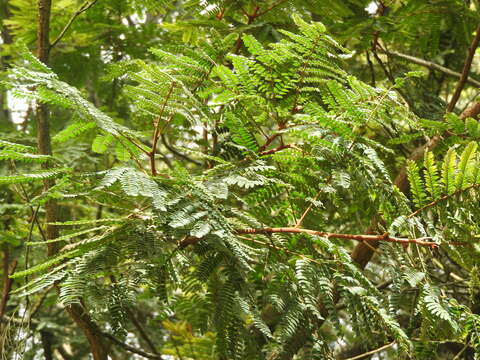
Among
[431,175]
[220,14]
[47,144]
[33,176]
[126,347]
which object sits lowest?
[126,347]

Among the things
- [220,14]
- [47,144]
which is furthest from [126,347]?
[220,14]

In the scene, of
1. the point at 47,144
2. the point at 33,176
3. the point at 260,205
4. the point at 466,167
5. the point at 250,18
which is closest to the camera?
the point at 33,176

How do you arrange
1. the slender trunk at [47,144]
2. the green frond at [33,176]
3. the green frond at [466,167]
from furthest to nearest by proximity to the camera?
the slender trunk at [47,144] < the green frond at [466,167] < the green frond at [33,176]

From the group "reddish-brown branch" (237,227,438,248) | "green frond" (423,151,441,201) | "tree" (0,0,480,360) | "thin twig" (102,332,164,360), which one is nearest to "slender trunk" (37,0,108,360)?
"tree" (0,0,480,360)

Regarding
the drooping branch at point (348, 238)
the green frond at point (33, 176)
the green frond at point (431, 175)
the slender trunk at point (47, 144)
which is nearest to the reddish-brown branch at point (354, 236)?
the drooping branch at point (348, 238)

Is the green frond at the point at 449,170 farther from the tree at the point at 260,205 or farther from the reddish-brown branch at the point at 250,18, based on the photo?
the reddish-brown branch at the point at 250,18

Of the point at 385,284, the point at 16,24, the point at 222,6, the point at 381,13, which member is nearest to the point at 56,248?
the point at 222,6

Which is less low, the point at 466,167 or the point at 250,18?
the point at 250,18

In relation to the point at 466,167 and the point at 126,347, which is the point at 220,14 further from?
the point at 126,347

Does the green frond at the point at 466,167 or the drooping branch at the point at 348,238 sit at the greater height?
the green frond at the point at 466,167

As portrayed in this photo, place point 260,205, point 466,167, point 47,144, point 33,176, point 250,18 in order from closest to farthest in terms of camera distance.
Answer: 1. point 33,176
2. point 466,167
3. point 260,205
4. point 47,144
5. point 250,18

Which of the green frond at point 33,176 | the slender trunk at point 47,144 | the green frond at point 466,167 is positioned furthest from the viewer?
the slender trunk at point 47,144

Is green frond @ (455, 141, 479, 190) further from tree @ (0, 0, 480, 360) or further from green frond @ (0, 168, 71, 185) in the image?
green frond @ (0, 168, 71, 185)

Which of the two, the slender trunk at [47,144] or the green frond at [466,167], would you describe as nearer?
the green frond at [466,167]
